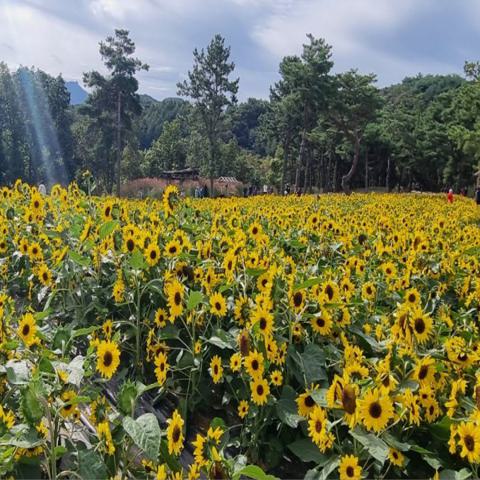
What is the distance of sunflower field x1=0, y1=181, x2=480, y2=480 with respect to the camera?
4.83 feet

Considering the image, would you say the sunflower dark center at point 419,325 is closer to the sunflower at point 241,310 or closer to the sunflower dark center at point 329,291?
the sunflower dark center at point 329,291

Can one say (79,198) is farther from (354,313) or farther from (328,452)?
(328,452)

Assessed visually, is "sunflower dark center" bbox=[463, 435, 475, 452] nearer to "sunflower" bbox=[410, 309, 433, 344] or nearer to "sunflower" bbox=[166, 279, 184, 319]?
"sunflower" bbox=[410, 309, 433, 344]

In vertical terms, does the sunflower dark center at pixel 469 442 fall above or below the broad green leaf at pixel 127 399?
below

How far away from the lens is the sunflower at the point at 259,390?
73.2 inches

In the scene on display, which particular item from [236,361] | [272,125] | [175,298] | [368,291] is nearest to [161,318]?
[175,298]

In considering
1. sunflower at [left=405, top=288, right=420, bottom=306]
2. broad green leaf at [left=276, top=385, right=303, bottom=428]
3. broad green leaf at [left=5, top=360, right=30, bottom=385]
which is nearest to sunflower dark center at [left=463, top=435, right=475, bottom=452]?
broad green leaf at [left=276, top=385, right=303, bottom=428]

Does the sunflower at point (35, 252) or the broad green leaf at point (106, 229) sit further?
the sunflower at point (35, 252)

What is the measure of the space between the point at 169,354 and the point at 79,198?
102 inches

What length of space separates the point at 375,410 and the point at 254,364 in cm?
49

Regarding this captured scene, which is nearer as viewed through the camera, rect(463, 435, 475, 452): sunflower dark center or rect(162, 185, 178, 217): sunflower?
rect(463, 435, 475, 452): sunflower dark center

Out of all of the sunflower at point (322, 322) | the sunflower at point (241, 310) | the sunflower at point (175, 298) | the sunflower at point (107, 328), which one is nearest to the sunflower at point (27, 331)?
the sunflower at point (107, 328)

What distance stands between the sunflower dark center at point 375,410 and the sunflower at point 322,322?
69 centimetres

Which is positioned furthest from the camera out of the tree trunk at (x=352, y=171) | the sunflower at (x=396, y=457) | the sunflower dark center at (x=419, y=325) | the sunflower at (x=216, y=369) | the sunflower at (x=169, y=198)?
the tree trunk at (x=352, y=171)
